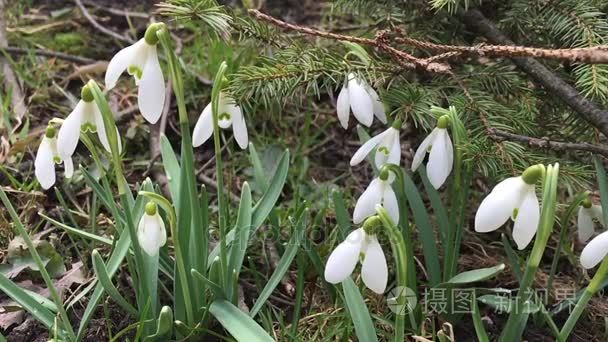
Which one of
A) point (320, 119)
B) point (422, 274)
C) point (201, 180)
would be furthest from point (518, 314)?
point (320, 119)

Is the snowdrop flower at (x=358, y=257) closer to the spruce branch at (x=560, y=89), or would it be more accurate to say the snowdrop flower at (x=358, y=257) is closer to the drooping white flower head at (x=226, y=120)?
the drooping white flower head at (x=226, y=120)

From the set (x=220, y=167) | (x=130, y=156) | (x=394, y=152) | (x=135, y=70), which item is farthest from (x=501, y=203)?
(x=130, y=156)

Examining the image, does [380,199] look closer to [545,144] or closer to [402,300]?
[402,300]

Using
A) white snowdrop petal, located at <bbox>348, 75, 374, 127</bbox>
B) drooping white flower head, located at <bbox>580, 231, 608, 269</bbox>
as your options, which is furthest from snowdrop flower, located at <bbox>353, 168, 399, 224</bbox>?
drooping white flower head, located at <bbox>580, 231, 608, 269</bbox>

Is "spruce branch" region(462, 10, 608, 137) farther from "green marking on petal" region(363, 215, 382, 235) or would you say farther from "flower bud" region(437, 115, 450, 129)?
"green marking on petal" region(363, 215, 382, 235)

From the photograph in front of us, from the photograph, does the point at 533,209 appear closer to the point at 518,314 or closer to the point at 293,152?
the point at 518,314

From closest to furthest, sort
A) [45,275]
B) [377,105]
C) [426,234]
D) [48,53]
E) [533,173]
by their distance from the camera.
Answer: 1. [533,173]
2. [45,275]
3. [377,105]
4. [426,234]
5. [48,53]

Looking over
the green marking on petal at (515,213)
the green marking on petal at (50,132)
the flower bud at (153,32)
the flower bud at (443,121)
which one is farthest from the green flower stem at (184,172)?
the green marking on petal at (515,213)
